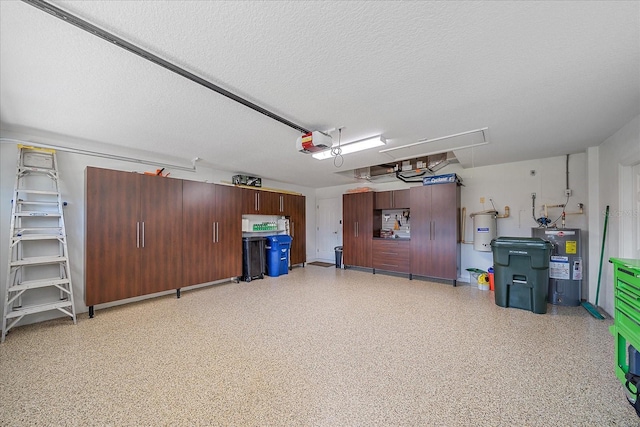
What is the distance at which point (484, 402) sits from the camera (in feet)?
5.50

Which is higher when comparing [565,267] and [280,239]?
[280,239]

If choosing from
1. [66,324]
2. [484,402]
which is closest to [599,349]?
[484,402]

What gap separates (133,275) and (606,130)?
6705 millimetres

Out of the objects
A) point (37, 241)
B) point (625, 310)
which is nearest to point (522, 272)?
point (625, 310)

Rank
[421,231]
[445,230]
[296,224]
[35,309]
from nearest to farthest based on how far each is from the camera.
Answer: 1. [35,309]
2. [445,230]
3. [421,231]
4. [296,224]

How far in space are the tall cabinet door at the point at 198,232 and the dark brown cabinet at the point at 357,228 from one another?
10.6 feet

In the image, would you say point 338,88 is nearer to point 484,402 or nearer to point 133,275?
point 484,402

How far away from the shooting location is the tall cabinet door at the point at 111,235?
3264 mm

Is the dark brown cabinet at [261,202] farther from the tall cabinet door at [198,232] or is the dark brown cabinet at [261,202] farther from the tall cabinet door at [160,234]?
the tall cabinet door at [160,234]

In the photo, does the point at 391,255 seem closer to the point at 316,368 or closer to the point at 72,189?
the point at 316,368

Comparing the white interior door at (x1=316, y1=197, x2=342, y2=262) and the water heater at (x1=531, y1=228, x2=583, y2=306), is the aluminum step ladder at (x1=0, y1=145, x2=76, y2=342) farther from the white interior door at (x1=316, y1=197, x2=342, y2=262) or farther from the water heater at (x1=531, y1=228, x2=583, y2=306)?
the water heater at (x1=531, y1=228, x2=583, y2=306)

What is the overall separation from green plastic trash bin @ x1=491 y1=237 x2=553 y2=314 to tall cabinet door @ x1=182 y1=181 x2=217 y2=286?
483 centimetres

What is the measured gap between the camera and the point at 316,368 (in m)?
2.09

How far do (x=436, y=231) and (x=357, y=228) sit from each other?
189 cm
